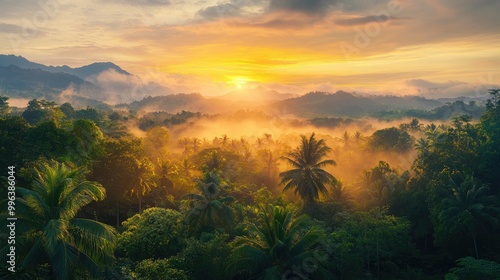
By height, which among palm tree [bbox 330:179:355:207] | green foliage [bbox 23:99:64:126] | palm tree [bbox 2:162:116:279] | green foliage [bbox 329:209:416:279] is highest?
green foliage [bbox 23:99:64:126]

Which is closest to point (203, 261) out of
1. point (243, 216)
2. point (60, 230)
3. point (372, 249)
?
point (60, 230)

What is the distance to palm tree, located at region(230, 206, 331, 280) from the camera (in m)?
20.3

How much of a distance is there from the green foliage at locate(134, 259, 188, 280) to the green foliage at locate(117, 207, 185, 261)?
5849 mm

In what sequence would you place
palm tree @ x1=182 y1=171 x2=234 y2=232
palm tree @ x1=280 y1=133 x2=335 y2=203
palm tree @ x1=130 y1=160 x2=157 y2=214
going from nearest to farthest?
palm tree @ x1=182 y1=171 x2=234 y2=232 < palm tree @ x1=130 y1=160 x2=157 y2=214 < palm tree @ x1=280 y1=133 x2=335 y2=203

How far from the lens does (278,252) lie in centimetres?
2089

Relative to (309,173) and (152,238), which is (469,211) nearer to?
(309,173)

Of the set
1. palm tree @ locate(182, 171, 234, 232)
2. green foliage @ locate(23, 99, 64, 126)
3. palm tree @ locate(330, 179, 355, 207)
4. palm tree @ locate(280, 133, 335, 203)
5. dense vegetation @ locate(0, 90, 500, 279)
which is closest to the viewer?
dense vegetation @ locate(0, 90, 500, 279)

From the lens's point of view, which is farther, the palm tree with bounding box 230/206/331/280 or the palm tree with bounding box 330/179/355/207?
the palm tree with bounding box 330/179/355/207

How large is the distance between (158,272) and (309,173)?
2663cm

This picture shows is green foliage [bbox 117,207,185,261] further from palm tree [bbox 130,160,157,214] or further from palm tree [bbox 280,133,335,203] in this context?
palm tree [bbox 280,133,335,203]

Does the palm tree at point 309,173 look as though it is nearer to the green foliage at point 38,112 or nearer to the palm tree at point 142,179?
the palm tree at point 142,179

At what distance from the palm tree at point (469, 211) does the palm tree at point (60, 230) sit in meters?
30.8

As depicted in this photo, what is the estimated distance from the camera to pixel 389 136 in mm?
86500

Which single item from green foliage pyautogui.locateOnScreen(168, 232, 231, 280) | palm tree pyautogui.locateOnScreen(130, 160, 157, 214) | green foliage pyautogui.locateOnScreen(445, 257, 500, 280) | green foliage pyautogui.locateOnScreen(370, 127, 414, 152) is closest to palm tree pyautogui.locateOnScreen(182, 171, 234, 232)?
green foliage pyautogui.locateOnScreen(168, 232, 231, 280)
